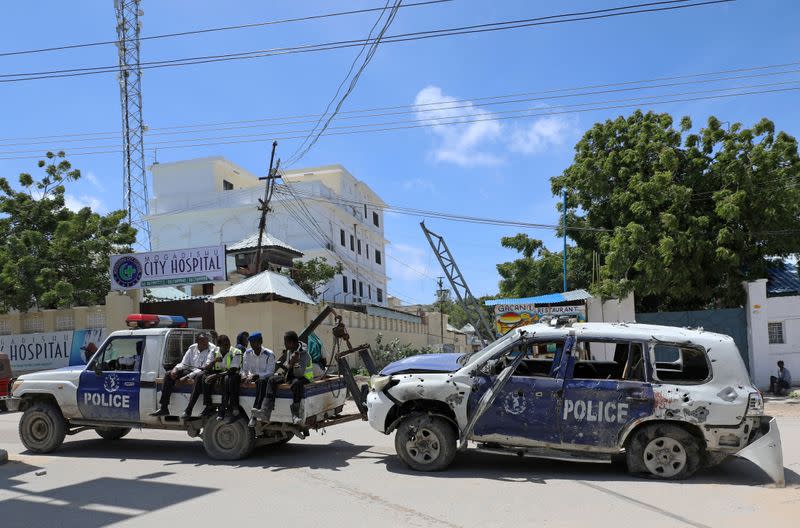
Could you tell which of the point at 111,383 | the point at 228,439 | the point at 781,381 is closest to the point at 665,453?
the point at 228,439

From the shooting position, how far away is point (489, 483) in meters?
7.16

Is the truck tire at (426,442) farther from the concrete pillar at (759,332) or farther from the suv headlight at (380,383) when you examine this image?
the concrete pillar at (759,332)

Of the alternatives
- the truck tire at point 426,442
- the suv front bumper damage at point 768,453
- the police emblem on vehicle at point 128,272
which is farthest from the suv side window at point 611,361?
the police emblem on vehicle at point 128,272

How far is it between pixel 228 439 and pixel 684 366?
6129mm

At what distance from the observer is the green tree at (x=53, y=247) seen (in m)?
23.7

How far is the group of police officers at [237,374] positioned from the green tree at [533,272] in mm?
19565

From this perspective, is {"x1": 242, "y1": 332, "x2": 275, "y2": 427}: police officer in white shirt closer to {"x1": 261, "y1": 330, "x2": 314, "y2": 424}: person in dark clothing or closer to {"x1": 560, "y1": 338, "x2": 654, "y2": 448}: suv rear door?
{"x1": 261, "y1": 330, "x2": 314, "y2": 424}: person in dark clothing

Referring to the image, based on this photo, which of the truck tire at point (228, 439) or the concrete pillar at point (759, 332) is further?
the concrete pillar at point (759, 332)

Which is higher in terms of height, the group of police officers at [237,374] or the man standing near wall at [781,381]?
the group of police officers at [237,374]

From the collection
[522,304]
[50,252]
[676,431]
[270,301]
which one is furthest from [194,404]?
[50,252]

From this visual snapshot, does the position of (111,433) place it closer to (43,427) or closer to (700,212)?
(43,427)

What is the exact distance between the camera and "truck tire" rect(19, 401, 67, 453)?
9.45 m

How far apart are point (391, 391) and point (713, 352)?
3868 millimetres

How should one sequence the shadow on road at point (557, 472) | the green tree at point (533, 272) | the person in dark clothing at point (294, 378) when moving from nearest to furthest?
the shadow on road at point (557, 472)
the person in dark clothing at point (294, 378)
the green tree at point (533, 272)
